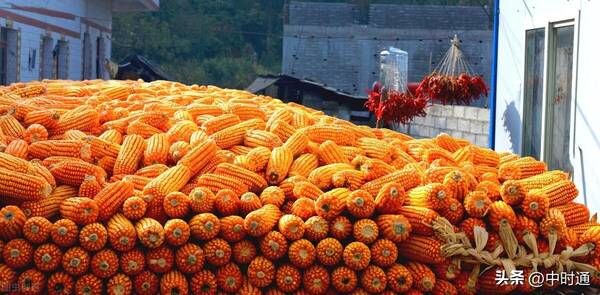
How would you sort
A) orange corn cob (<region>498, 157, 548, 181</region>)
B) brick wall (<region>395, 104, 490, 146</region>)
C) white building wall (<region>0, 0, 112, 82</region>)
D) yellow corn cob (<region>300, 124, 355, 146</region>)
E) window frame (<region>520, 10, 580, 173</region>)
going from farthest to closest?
white building wall (<region>0, 0, 112, 82</region>) → brick wall (<region>395, 104, 490, 146</region>) → window frame (<region>520, 10, 580, 173</region>) → yellow corn cob (<region>300, 124, 355, 146</region>) → orange corn cob (<region>498, 157, 548, 181</region>)

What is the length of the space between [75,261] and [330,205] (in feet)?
4.08

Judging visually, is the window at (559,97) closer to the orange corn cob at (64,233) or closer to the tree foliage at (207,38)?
the orange corn cob at (64,233)

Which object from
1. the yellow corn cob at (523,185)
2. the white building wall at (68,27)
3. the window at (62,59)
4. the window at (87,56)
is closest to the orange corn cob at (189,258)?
the yellow corn cob at (523,185)

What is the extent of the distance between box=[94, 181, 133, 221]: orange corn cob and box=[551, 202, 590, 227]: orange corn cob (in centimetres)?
226

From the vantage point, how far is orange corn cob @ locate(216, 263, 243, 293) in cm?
442

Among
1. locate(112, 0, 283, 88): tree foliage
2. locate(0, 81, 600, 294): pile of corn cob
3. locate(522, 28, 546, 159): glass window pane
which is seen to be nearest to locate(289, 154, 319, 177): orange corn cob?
locate(0, 81, 600, 294): pile of corn cob

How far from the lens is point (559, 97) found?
30.5 ft

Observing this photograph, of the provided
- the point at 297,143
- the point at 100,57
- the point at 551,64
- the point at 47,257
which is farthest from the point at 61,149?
the point at 100,57

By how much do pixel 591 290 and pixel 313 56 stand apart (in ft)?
111

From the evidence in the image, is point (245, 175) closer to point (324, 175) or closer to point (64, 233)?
point (324, 175)

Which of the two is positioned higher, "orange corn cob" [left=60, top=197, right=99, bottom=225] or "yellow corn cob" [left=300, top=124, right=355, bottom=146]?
"yellow corn cob" [left=300, top=124, right=355, bottom=146]

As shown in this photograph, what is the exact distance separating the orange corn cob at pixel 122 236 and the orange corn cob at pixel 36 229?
286mm

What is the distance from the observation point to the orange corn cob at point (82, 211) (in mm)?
4348

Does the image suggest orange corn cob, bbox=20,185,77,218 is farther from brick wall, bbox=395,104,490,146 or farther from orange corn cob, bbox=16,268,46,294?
brick wall, bbox=395,104,490,146
